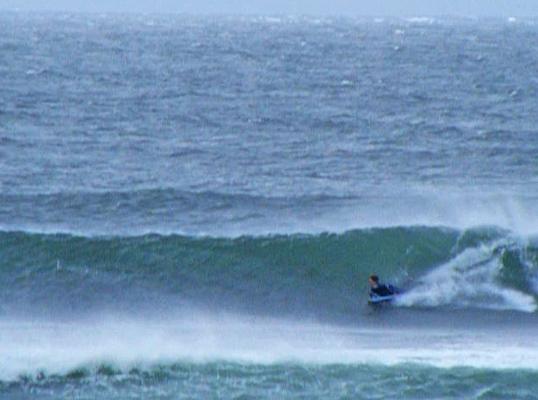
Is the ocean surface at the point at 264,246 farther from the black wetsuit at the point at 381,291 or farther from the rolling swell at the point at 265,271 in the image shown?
the black wetsuit at the point at 381,291

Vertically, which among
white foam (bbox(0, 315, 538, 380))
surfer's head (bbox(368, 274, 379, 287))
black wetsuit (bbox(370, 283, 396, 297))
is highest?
surfer's head (bbox(368, 274, 379, 287))

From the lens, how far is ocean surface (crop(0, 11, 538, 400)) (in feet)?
78.9

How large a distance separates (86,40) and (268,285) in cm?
9684

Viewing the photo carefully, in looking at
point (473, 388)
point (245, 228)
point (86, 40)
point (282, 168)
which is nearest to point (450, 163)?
point (282, 168)

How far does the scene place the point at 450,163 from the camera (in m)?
48.9

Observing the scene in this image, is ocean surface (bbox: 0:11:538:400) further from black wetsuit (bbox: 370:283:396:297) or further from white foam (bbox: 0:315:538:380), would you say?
black wetsuit (bbox: 370:283:396:297)

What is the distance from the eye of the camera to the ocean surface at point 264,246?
24.1m

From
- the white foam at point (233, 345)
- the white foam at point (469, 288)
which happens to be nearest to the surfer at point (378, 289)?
the white foam at point (469, 288)

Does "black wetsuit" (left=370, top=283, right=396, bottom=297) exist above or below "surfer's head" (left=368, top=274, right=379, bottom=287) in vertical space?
below

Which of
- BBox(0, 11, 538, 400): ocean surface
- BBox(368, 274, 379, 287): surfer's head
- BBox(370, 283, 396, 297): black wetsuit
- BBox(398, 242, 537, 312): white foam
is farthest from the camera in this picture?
BBox(398, 242, 537, 312): white foam

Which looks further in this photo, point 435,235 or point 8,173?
point 8,173

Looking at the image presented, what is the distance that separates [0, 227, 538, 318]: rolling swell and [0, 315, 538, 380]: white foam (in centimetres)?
152

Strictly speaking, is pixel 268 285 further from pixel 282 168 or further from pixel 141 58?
pixel 141 58

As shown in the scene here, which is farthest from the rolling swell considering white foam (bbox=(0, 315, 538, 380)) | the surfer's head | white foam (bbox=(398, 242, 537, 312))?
white foam (bbox=(0, 315, 538, 380))
